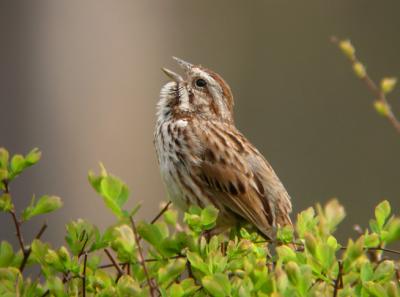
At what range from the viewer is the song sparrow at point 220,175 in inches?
130

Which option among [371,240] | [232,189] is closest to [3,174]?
[371,240]

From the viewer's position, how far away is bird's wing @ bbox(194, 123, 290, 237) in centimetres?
328

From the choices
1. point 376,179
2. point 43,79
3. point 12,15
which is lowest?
point 376,179

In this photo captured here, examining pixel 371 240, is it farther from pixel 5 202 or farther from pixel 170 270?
pixel 5 202

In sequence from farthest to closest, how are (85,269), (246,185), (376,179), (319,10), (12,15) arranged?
(319,10) → (376,179) → (12,15) → (246,185) → (85,269)

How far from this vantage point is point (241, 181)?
11.0 ft

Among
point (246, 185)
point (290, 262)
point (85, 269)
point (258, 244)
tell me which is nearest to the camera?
point (290, 262)

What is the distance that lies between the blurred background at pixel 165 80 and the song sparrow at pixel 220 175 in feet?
7.93

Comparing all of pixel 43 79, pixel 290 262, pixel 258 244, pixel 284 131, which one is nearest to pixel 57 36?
pixel 43 79

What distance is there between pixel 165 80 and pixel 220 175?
158 inches

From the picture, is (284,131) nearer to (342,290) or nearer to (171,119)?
(171,119)

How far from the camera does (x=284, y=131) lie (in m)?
7.55

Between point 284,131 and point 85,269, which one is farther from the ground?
point 85,269

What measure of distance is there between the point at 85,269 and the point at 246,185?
145cm
